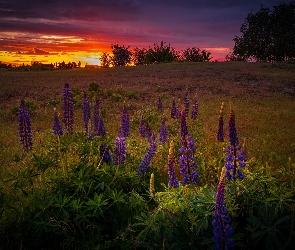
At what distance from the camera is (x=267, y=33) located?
59531mm

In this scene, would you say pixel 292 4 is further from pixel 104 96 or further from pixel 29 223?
pixel 29 223

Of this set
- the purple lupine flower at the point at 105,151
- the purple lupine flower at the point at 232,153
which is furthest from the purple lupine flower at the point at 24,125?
the purple lupine flower at the point at 232,153

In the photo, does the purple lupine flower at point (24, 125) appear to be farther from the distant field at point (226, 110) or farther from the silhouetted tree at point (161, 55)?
the silhouetted tree at point (161, 55)

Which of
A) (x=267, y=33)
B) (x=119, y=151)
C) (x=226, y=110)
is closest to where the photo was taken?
(x=119, y=151)

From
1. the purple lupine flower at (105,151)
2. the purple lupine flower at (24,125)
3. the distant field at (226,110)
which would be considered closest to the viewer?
the purple lupine flower at (105,151)

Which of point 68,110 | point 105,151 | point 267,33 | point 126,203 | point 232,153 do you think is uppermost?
point 267,33

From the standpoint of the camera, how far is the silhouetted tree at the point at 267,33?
58656mm

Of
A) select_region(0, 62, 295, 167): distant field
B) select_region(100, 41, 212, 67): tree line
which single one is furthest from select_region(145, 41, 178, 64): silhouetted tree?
select_region(0, 62, 295, 167): distant field

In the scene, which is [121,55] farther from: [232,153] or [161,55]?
[232,153]

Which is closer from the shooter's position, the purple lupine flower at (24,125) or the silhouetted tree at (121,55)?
the purple lupine flower at (24,125)

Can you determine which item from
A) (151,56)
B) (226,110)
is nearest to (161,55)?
(151,56)

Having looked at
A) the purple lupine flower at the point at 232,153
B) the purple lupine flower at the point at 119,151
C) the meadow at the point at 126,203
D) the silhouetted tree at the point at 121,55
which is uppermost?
the silhouetted tree at the point at 121,55

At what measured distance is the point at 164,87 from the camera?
21.1 meters

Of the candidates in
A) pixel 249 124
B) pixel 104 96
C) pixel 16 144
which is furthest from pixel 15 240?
pixel 104 96
